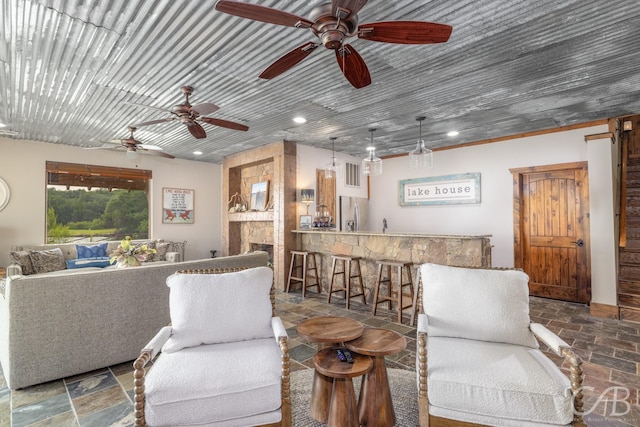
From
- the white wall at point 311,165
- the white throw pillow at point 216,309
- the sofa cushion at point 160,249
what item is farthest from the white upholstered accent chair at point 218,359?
the sofa cushion at point 160,249

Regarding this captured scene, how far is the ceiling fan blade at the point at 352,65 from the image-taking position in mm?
1970

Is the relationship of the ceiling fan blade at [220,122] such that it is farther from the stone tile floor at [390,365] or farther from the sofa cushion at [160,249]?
the sofa cushion at [160,249]

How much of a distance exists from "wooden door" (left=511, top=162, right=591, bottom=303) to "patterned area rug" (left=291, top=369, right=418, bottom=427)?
3.79 meters

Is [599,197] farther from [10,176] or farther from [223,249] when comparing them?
[10,176]

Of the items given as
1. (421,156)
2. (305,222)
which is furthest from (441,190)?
(305,222)

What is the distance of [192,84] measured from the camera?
328 centimetres

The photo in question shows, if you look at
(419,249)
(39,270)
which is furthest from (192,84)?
(39,270)

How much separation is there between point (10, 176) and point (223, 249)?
3.90 metres

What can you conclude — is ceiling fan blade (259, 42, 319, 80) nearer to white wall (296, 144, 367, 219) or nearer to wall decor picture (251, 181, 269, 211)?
white wall (296, 144, 367, 219)

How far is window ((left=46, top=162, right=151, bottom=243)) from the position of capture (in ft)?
19.2

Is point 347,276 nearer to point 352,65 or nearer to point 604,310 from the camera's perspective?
point 352,65

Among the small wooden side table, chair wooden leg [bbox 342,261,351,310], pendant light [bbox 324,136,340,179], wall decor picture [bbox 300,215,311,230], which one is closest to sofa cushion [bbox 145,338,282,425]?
the small wooden side table

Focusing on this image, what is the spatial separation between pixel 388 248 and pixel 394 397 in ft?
8.33

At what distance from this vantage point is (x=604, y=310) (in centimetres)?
407
